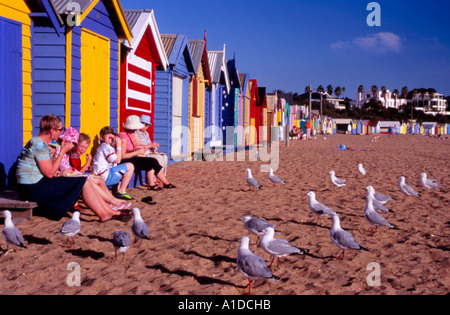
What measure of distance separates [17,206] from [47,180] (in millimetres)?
494

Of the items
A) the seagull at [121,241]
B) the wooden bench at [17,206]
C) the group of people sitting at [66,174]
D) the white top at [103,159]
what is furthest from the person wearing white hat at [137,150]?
the seagull at [121,241]

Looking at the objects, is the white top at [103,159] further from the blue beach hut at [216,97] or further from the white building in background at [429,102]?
the white building in background at [429,102]

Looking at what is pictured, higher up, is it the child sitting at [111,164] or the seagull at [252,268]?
the child sitting at [111,164]

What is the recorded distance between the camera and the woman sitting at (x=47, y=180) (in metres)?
5.68

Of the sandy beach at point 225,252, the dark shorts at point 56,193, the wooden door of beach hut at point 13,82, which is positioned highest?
the wooden door of beach hut at point 13,82

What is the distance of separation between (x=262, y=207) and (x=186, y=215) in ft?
4.91

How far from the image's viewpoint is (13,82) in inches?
272

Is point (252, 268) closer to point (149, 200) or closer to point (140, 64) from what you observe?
point (149, 200)

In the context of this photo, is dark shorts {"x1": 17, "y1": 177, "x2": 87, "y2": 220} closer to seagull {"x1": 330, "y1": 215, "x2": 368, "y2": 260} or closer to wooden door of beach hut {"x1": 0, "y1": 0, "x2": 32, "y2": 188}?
wooden door of beach hut {"x1": 0, "y1": 0, "x2": 32, "y2": 188}

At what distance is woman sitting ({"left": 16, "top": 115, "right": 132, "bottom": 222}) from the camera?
18.6ft

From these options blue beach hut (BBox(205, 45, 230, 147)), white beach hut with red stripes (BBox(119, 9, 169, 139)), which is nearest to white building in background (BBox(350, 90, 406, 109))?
blue beach hut (BBox(205, 45, 230, 147))

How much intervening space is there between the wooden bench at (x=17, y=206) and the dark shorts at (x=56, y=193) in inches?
5.6

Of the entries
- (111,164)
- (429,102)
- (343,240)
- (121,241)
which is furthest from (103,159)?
(429,102)

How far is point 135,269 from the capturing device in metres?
→ 4.39
